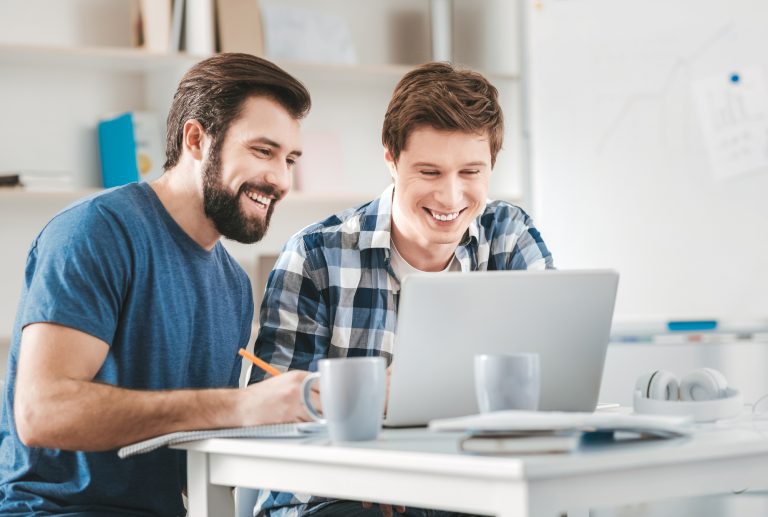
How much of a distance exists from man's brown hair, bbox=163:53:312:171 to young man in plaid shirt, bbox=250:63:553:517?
0.70 ft

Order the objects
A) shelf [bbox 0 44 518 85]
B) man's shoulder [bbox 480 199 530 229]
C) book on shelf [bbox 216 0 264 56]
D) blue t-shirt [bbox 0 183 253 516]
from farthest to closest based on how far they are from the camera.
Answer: book on shelf [bbox 216 0 264 56] < shelf [bbox 0 44 518 85] < man's shoulder [bbox 480 199 530 229] < blue t-shirt [bbox 0 183 253 516]

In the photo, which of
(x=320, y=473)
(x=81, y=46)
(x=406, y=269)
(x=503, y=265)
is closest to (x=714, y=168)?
(x=503, y=265)

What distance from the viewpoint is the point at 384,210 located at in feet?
6.44

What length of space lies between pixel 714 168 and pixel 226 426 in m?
1.97

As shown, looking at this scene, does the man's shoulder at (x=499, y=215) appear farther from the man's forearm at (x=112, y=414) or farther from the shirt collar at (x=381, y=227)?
the man's forearm at (x=112, y=414)

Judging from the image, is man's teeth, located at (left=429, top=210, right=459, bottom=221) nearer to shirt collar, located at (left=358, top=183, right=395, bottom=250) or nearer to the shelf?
shirt collar, located at (left=358, top=183, right=395, bottom=250)

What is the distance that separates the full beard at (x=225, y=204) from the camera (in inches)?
68.9

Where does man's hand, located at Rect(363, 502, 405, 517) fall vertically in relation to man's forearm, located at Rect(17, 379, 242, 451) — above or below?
below

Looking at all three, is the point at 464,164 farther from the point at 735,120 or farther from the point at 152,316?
the point at 735,120

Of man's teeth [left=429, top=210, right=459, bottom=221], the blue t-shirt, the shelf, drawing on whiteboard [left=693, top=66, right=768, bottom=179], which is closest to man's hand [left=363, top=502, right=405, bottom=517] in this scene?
the blue t-shirt

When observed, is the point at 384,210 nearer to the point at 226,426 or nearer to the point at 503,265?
the point at 503,265

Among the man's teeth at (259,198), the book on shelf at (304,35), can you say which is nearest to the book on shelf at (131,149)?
the book on shelf at (304,35)

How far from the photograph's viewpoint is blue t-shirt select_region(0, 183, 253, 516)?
1515mm

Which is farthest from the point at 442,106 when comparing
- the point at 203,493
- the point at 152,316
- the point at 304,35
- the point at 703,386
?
the point at 304,35
